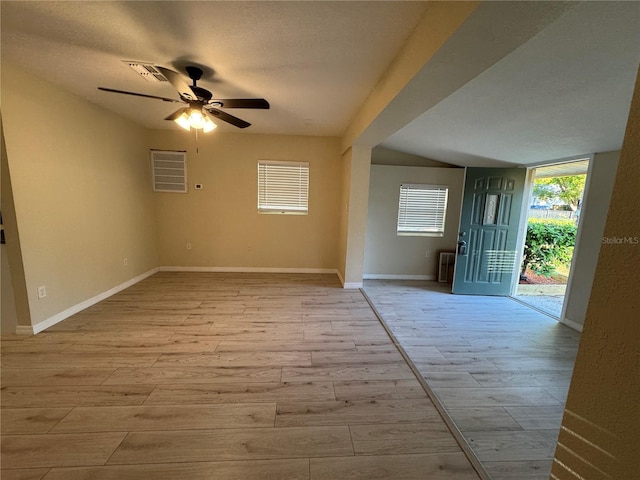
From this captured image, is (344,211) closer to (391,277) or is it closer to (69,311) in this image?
(391,277)

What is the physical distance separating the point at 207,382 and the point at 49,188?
8.76 feet

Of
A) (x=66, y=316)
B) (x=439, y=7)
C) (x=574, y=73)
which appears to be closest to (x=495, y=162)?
(x=574, y=73)

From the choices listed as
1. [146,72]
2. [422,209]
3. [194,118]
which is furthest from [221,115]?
[422,209]

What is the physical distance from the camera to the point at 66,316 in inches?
115

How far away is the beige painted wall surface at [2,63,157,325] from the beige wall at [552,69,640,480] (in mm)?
3947

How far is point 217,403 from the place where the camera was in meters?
1.79

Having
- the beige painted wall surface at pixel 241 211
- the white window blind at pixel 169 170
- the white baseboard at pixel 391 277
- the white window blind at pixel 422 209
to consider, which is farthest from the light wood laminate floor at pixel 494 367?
the white window blind at pixel 169 170

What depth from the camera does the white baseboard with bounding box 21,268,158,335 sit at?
254 centimetres

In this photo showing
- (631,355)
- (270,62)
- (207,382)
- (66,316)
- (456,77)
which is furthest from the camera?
(66,316)

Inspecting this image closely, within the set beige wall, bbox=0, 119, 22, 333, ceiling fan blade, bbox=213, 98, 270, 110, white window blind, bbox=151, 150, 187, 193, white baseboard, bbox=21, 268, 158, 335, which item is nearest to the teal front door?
ceiling fan blade, bbox=213, 98, 270, 110

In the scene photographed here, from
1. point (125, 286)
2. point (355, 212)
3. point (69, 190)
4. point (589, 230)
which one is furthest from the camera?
point (355, 212)

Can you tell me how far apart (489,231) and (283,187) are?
12.0ft

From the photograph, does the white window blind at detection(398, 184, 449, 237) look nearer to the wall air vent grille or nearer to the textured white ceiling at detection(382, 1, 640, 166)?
the textured white ceiling at detection(382, 1, 640, 166)

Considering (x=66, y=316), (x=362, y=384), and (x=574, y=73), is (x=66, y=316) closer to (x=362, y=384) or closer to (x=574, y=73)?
(x=362, y=384)
